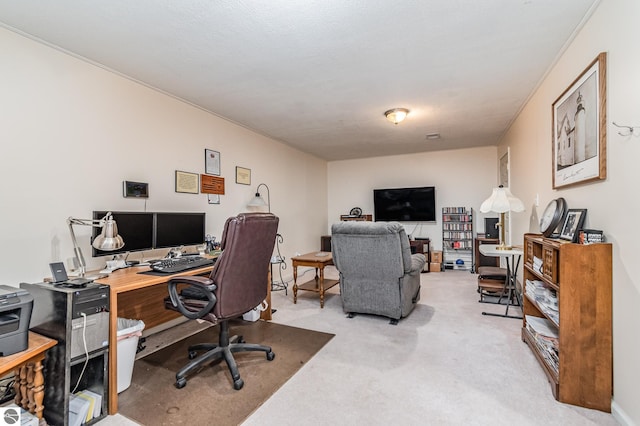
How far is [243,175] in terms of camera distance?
411 cm

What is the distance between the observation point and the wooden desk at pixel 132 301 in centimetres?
173

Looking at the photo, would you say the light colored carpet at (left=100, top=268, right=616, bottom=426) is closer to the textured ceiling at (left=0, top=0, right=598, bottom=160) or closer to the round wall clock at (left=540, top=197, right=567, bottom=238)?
the round wall clock at (left=540, top=197, right=567, bottom=238)

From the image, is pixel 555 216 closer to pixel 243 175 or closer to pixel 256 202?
pixel 256 202

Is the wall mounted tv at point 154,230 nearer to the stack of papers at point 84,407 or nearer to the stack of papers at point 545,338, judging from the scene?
the stack of papers at point 84,407

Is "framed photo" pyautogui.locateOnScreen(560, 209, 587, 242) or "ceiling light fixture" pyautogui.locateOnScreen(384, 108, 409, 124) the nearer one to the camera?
"framed photo" pyautogui.locateOnScreen(560, 209, 587, 242)

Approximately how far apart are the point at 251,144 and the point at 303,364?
3.07 m

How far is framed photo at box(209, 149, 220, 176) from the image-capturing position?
11.5ft

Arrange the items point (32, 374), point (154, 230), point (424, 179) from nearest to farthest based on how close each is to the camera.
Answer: point (32, 374)
point (154, 230)
point (424, 179)

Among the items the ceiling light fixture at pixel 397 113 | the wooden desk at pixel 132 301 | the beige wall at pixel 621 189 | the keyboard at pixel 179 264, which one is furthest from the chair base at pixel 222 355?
the ceiling light fixture at pixel 397 113

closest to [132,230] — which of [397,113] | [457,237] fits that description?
[397,113]

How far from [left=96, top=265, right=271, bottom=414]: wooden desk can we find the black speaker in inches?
168

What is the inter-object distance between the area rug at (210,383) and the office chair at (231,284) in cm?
9

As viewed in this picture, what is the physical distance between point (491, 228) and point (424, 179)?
1557 millimetres

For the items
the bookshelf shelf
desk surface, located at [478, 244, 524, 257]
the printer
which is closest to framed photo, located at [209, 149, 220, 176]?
the printer
